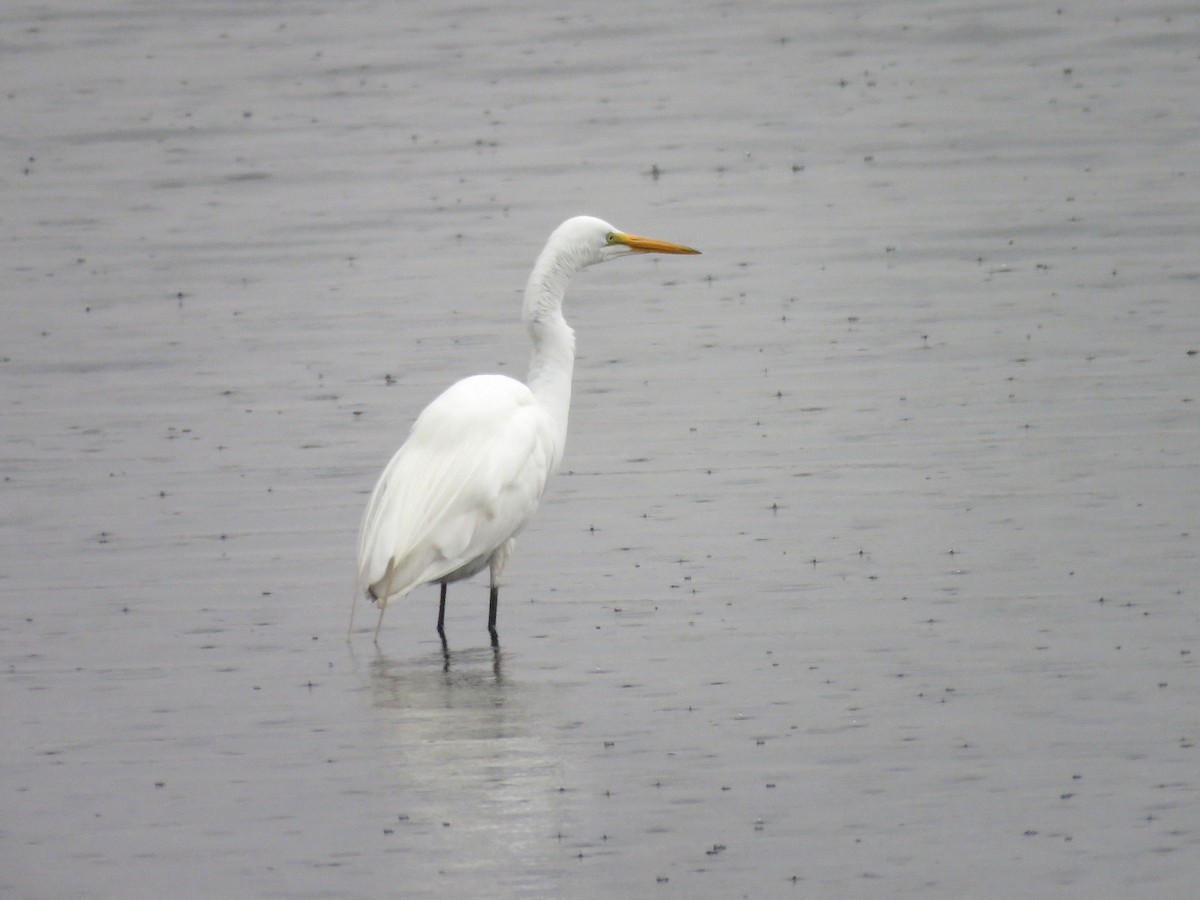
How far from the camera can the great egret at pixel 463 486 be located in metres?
8.94

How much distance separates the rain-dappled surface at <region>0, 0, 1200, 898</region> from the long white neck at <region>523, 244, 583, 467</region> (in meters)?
0.75

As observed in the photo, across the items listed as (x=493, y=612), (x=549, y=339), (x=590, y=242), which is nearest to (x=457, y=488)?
(x=493, y=612)

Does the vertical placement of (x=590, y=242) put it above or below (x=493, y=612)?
above

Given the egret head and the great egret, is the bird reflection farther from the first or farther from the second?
the egret head

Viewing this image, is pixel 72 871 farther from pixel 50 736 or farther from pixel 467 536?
pixel 467 536

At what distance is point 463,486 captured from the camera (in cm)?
927

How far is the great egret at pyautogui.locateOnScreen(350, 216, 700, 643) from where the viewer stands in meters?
8.94


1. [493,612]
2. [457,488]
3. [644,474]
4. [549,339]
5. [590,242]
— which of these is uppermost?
[590,242]

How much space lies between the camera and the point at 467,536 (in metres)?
9.16

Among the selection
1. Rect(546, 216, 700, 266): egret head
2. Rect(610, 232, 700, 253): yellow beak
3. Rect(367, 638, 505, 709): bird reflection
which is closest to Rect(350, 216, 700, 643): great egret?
Rect(367, 638, 505, 709): bird reflection

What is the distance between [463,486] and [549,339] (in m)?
1.35

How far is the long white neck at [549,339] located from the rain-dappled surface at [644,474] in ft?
2.46

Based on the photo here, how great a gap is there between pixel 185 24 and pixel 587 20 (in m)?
5.07

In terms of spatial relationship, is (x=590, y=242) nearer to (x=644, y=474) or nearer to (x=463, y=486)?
(x=644, y=474)
